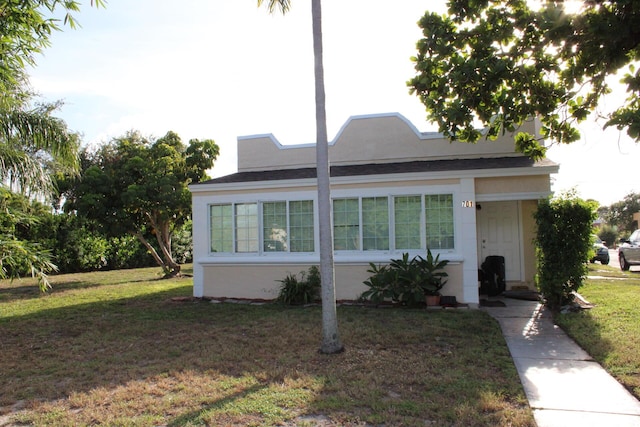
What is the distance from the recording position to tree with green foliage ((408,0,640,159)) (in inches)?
245

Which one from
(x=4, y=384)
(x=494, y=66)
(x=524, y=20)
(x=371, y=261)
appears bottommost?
(x=4, y=384)

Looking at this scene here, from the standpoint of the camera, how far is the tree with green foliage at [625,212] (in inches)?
2404

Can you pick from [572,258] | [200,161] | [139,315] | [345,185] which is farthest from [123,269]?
[572,258]

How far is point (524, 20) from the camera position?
Answer: 22.3 ft

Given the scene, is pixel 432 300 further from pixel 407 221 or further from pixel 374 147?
pixel 374 147

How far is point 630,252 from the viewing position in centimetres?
1766

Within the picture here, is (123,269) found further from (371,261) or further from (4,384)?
(4,384)

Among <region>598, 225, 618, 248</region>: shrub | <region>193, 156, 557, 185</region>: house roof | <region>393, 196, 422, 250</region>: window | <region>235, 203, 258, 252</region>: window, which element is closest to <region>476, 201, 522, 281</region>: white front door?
<region>193, 156, 557, 185</region>: house roof

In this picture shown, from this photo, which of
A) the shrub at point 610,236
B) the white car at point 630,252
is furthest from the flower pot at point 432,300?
the shrub at point 610,236

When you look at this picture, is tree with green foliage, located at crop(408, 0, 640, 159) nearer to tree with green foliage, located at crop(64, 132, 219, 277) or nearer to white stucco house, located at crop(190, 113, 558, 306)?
white stucco house, located at crop(190, 113, 558, 306)

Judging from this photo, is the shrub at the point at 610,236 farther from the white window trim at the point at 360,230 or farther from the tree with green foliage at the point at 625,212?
the white window trim at the point at 360,230

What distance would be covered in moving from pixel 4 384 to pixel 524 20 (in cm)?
837

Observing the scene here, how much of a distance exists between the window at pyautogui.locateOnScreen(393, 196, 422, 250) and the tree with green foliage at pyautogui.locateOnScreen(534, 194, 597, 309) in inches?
96.7

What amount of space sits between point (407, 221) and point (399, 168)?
49.3 inches
